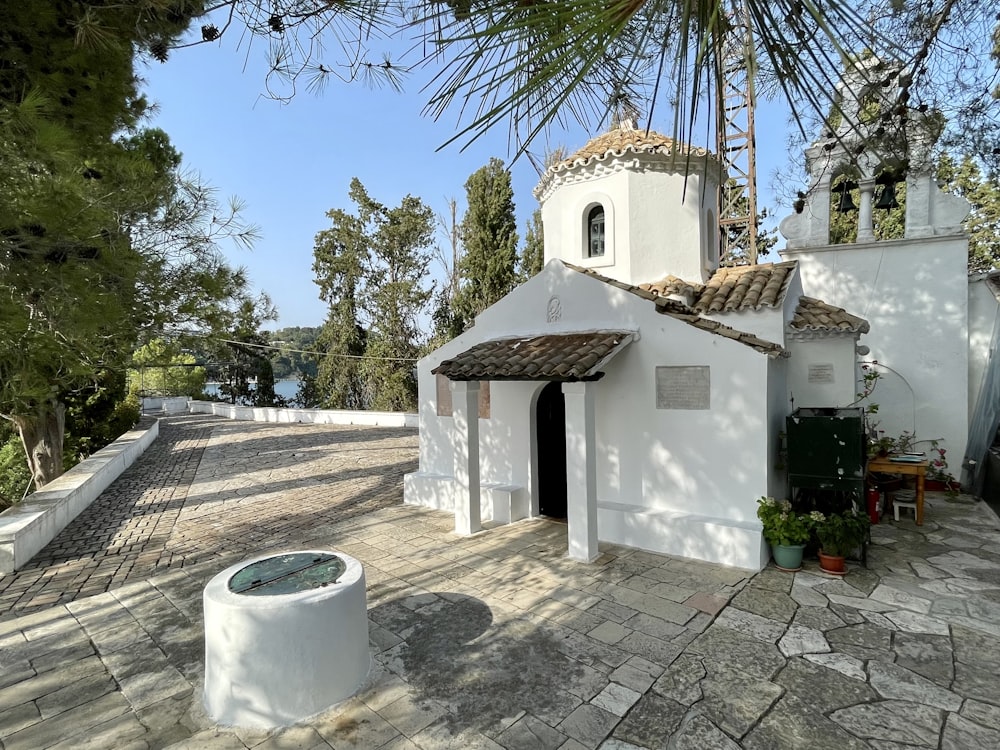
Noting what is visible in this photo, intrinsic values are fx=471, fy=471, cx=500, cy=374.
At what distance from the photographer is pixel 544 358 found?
20.9 ft

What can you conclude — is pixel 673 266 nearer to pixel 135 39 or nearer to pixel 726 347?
→ pixel 726 347

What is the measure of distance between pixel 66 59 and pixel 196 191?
1667 mm

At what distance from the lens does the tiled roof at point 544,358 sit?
19.4 ft

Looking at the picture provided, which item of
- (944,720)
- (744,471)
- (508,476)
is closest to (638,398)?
(744,471)

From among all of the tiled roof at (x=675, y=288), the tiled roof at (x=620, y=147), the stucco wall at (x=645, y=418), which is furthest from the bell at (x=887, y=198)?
the stucco wall at (x=645, y=418)

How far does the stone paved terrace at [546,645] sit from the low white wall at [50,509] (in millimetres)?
360

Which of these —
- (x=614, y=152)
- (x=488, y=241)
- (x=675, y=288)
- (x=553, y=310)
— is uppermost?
(x=488, y=241)

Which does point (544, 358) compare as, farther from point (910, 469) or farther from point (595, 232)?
point (910, 469)

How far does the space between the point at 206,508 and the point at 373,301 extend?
695 inches

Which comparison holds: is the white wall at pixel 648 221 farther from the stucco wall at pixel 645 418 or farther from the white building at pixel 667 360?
the stucco wall at pixel 645 418

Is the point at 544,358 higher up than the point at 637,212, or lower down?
lower down

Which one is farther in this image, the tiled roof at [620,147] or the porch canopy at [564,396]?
the tiled roof at [620,147]

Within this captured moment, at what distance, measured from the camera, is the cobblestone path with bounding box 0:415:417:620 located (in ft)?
20.2

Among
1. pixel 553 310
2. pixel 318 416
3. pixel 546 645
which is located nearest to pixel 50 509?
pixel 546 645
